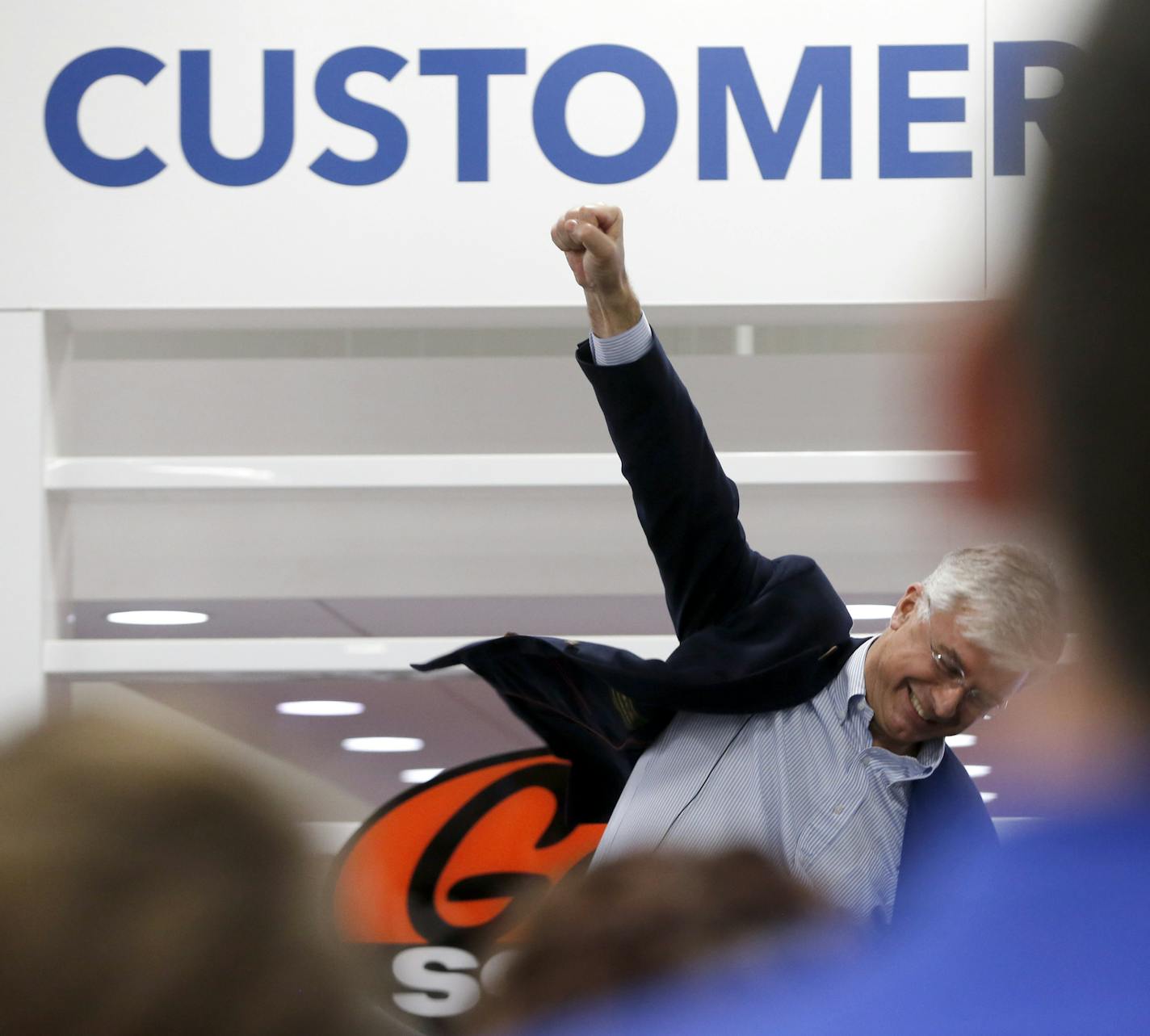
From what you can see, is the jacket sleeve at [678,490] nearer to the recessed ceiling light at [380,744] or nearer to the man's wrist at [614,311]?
the man's wrist at [614,311]

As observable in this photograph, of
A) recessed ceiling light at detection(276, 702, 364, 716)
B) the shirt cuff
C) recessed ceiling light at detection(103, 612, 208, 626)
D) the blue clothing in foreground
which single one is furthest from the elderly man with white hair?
the blue clothing in foreground

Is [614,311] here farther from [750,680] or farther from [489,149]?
[489,149]

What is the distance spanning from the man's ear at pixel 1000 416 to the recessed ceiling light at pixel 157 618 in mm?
2698

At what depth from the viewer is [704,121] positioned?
9.43 feet

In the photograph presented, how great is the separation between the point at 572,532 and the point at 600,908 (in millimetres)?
2497

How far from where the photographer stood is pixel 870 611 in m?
2.86

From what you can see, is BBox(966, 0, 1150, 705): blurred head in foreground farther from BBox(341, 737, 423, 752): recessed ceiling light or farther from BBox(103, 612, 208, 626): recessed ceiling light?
BBox(103, 612, 208, 626): recessed ceiling light

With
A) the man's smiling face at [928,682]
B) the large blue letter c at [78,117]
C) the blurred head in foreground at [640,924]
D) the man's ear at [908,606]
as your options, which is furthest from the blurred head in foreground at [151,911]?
the large blue letter c at [78,117]

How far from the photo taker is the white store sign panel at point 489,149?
2.86m

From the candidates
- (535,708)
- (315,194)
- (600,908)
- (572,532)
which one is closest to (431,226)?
(315,194)

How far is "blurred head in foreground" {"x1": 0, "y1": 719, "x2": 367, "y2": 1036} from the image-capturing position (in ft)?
1.42

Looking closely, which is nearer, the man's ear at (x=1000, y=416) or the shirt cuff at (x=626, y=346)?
the man's ear at (x=1000, y=416)

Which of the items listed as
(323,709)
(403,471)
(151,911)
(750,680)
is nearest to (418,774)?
(323,709)

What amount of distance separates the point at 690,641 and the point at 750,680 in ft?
0.30
